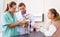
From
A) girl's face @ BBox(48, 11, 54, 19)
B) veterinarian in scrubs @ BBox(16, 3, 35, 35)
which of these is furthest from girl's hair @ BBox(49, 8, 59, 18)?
veterinarian in scrubs @ BBox(16, 3, 35, 35)

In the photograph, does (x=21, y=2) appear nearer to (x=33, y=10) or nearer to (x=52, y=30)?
(x=33, y=10)

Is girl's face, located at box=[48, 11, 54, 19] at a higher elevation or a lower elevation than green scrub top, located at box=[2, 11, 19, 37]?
higher

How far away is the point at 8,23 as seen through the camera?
47.1 inches

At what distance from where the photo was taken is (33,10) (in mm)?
1181

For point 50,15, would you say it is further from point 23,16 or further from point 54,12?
point 23,16

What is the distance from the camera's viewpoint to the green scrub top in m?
1.20

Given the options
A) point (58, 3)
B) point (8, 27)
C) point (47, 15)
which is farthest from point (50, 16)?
point (8, 27)

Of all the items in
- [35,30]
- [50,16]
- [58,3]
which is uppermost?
[58,3]

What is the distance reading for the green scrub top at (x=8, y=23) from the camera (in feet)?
3.94

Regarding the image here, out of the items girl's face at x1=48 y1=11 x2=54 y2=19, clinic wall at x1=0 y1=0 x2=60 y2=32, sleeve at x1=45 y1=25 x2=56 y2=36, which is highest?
clinic wall at x1=0 y1=0 x2=60 y2=32

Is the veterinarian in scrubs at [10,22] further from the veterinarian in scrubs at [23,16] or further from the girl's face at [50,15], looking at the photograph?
the girl's face at [50,15]

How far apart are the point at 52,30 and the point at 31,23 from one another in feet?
0.68

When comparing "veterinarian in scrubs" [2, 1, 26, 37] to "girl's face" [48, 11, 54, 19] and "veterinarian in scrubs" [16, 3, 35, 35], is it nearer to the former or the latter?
"veterinarian in scrubs" [16, 3, 35, 35]

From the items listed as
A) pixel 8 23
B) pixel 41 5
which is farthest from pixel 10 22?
pixel 41 5
